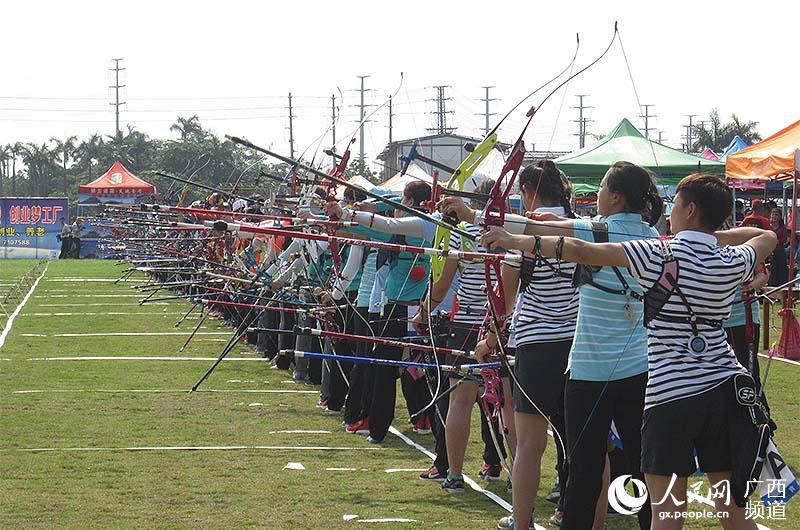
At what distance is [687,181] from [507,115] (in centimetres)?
121

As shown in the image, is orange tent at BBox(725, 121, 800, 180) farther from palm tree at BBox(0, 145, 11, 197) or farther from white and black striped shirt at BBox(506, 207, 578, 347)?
palm tree at BBox(0, 145, 11, 197)

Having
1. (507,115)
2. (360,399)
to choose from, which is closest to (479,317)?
(507,115)

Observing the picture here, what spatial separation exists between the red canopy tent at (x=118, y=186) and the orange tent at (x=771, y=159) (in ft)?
95.3

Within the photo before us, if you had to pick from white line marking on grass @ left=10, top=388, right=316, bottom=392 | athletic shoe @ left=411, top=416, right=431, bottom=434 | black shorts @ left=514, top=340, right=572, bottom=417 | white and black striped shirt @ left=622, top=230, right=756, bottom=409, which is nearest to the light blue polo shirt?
black shorts @ left=514, top=340, right=572, bottom=417

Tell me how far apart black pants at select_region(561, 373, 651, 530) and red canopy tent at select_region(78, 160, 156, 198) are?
122 ft

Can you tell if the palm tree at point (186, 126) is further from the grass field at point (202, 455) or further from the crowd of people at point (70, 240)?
the grass field at point (202, 455)

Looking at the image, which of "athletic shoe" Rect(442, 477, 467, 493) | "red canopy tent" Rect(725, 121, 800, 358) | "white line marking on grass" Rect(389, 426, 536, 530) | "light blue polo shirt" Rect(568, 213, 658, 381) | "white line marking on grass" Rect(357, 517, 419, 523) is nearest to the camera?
"light blue polo shirt" Rect(568, 213, 658, 381)

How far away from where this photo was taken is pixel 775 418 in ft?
28.9

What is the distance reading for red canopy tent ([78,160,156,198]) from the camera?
41.3m

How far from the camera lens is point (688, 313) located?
3934 mm
